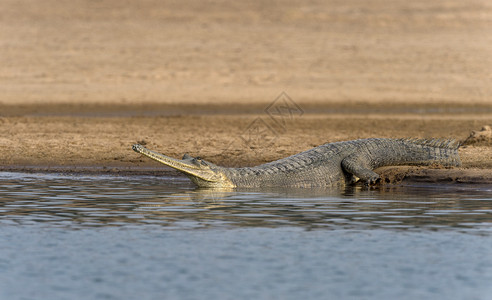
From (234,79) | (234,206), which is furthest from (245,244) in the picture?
(234,79)

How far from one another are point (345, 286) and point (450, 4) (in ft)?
94.1

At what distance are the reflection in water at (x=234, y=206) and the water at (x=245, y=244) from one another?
0.02 metres

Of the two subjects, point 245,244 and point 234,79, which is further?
point 234,79

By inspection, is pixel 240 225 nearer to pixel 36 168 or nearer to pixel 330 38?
pixel 36 168

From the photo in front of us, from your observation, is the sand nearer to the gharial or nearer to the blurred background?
the blurred background

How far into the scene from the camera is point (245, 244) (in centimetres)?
685

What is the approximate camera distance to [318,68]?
23.9m

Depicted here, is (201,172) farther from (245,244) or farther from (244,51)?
(244,51)

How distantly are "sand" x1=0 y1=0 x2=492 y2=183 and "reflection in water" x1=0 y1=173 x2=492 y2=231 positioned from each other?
4.10 ft

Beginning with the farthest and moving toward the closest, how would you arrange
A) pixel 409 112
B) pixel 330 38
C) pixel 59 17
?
pixel 59 17 → pixel 330 38 → pixel 409 112

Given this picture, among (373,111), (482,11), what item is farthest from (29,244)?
(482,11)

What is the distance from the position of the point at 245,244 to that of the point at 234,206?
2.08m

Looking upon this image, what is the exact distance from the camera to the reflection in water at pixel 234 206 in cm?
785

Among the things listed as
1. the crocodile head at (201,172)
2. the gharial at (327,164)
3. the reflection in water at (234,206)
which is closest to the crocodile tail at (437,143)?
the gharial at (327,164)
